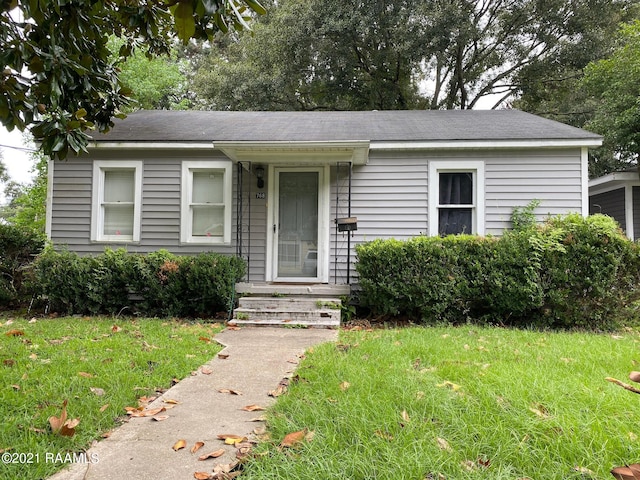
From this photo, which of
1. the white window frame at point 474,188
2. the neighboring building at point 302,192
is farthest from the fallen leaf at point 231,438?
the white window frame at point 474,188

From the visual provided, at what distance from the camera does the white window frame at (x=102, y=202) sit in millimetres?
7199

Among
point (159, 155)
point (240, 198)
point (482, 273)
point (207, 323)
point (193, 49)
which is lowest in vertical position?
point (207, 323)

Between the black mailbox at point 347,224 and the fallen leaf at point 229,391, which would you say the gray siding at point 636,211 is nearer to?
the black mailbox at point 347,224

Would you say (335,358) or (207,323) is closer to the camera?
(335,358)

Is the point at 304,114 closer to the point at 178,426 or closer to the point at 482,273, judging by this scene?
the point at 482,273

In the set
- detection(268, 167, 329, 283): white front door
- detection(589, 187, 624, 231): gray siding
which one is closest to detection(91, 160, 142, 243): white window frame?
detection(268, 167, 329, 283): white front door

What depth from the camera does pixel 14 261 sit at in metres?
6.61

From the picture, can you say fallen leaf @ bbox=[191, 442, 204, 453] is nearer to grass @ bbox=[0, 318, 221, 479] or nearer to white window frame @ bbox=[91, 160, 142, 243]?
grass @ bbox=[0, 318, 221, 479]

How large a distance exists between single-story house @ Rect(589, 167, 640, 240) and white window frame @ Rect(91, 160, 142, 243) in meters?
11.1

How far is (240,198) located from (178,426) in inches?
191

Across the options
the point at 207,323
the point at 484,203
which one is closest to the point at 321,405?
the point at 207,323

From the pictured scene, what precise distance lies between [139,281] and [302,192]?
316 cm

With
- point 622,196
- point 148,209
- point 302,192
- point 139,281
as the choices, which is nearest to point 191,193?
point 148,209

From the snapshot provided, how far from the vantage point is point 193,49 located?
24.7m
